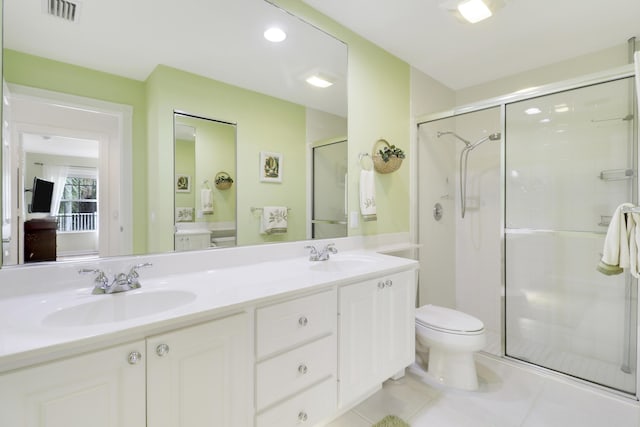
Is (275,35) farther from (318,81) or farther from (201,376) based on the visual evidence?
(201,376)

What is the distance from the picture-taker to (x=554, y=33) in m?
2.07

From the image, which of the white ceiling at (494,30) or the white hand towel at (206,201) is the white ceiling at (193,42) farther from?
the white hand towel at (206,201)

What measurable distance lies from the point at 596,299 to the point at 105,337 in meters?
2.95

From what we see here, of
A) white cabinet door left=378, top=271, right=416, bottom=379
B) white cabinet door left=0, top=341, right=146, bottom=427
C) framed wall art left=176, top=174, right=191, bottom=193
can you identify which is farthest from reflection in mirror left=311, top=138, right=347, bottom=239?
white cabinet door left=0, top=341, right=146, bottom=427

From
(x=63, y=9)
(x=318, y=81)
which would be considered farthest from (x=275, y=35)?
(x=63, y=9)

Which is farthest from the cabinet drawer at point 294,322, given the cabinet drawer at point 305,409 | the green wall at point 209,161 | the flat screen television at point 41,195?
the flat screen television at point 41,195

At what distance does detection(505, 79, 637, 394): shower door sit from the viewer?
2.03 metres

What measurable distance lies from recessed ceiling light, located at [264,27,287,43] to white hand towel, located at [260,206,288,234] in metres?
0.99

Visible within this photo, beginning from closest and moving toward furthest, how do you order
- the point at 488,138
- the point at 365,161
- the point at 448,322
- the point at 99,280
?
the point at 99,280, the point at 448,322, the point at 365,161, the point at 488,138

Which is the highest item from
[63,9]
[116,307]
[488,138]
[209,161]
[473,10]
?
[473,10]

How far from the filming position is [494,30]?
2039 millimetres

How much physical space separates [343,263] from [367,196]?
1.77 ft

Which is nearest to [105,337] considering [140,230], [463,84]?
[140,230]

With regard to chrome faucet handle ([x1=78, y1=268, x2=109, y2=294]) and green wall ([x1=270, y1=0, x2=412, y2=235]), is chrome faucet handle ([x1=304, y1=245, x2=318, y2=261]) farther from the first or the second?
chrome faucet handle ([x1=78, y1=268, x2=109, y2=294])
